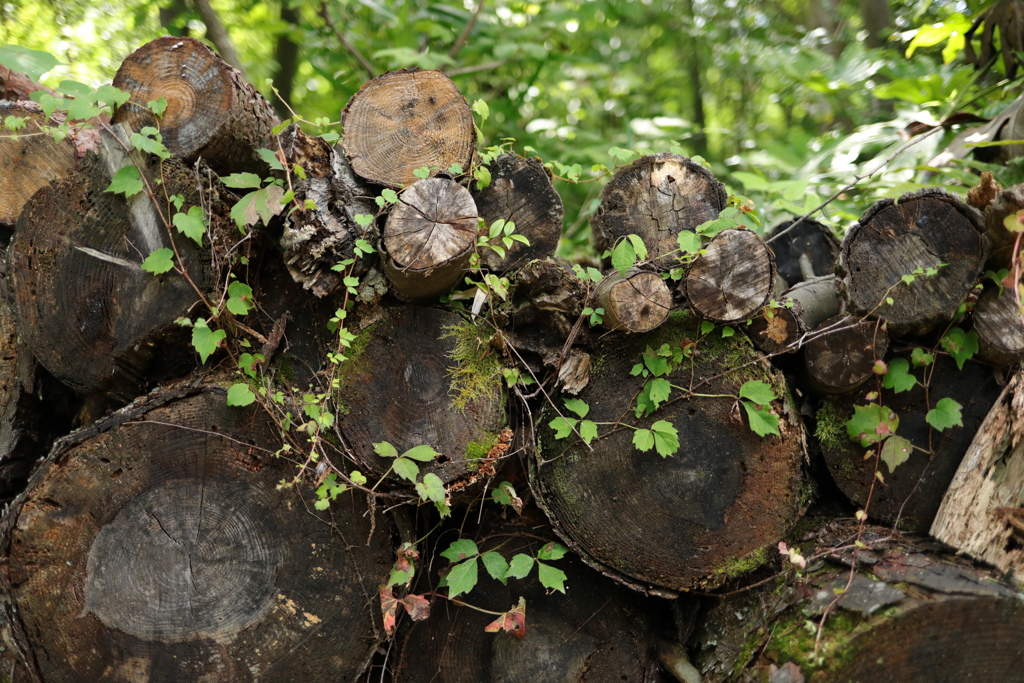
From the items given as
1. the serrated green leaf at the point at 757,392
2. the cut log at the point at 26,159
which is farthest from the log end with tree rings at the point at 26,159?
the serrated green leaf at the point at 757,392

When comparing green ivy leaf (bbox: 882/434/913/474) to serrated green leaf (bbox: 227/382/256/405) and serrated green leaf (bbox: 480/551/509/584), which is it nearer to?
serrated green leaf (bbox: 480/551/509/584)

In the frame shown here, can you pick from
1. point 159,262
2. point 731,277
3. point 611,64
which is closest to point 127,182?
→ point 159,262

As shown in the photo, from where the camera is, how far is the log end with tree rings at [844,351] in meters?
1.98

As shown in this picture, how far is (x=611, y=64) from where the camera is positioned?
5855 mm

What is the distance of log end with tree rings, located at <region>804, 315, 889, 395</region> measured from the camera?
1.98m

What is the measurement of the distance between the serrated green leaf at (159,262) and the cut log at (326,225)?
1.14 ft

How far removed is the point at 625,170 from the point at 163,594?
2.14 metres

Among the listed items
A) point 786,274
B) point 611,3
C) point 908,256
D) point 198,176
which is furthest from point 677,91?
point 198,176

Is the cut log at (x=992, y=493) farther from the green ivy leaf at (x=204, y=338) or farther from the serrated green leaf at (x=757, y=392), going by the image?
the green ivy leaf at (x=204, y=338)

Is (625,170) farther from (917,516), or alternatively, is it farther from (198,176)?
(917,516)

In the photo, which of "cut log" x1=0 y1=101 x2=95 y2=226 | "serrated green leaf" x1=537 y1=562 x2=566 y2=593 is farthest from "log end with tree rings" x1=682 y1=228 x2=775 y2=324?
"cut log" x1=0 y1=101 x2=95 y2=226

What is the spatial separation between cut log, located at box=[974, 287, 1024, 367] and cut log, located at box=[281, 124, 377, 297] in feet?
6.84

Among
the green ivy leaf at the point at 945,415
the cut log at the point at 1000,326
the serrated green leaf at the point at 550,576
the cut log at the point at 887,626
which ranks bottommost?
the cut log at the point at 887,626

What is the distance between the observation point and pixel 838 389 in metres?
2.04
